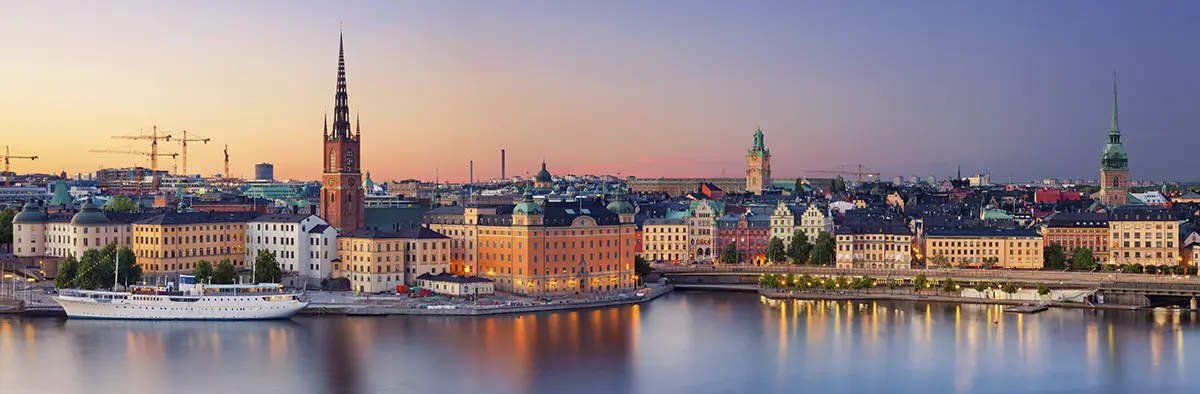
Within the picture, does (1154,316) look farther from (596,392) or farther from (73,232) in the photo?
(73,232)

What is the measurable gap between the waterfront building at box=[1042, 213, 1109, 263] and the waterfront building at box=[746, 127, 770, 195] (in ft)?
196

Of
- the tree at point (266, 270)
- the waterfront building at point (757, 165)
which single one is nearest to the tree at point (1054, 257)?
the tree at point (266, 270)

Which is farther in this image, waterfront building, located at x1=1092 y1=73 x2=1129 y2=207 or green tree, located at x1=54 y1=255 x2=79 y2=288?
waterfront building, located at x1=1092 y1=73 x2=1129 y2=207

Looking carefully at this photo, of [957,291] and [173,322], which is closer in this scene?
[173,322]

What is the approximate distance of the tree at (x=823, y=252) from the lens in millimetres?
57938

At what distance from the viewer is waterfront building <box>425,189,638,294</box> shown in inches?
1881

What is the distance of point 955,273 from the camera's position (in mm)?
52438

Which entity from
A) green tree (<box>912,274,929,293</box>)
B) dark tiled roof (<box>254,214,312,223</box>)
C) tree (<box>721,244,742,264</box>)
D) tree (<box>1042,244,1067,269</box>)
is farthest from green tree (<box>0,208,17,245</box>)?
tree (<box>1042,244,1067,269</box>)

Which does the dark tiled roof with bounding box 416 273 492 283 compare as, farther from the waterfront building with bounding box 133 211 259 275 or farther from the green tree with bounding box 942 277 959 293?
the green tree with bounding box 942 277 959 293

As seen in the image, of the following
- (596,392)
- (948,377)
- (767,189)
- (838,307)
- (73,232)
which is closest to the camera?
(596,392)

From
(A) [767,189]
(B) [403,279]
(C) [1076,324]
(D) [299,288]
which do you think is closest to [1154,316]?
(C) [1076,324]

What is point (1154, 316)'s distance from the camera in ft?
144

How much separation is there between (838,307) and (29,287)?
27867 millimetres

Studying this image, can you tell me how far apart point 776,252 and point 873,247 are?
13.6ft
